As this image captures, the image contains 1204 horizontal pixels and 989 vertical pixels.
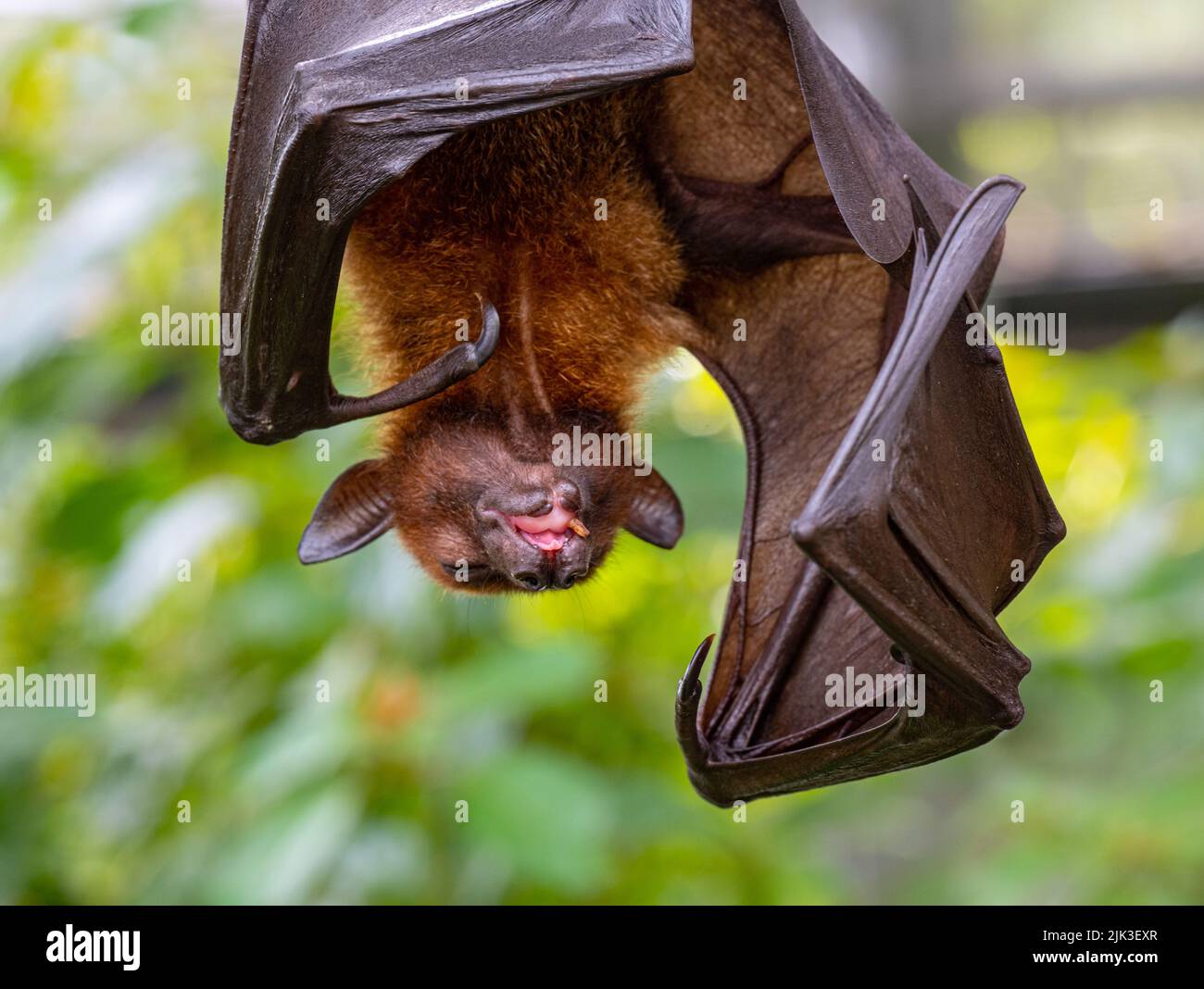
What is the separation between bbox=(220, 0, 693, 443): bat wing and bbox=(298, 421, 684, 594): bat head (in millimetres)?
391

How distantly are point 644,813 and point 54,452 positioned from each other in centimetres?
223

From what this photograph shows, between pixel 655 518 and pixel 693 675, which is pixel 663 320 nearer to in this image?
pixel 655 518

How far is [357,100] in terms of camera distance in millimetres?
1845

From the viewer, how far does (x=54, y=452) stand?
434cm

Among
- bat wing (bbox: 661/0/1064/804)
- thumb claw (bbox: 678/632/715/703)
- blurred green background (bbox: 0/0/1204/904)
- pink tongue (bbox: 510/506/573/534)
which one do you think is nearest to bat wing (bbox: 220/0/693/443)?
bat wing (bbox: 661/0/1064/804)

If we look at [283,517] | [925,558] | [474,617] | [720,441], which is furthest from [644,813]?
[925,558]

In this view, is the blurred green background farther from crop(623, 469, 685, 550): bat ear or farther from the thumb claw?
the thumb claw

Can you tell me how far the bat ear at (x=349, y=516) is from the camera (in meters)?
2.56

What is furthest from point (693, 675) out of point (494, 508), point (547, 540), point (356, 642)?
point (356, 642)

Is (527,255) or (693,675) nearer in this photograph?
(693,675)

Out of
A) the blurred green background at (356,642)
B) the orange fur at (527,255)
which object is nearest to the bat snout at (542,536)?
the orange fur at (527,255)

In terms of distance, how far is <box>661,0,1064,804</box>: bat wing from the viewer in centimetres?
176

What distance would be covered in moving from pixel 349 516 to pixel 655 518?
610 mm

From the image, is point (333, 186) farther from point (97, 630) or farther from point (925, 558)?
point (97, 630)
